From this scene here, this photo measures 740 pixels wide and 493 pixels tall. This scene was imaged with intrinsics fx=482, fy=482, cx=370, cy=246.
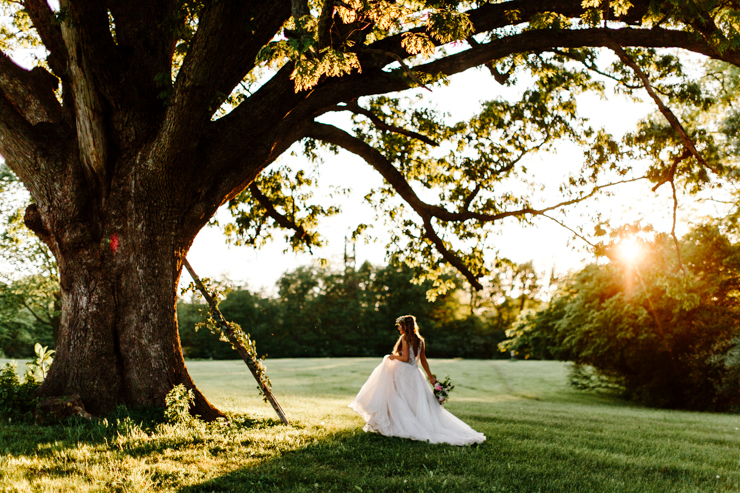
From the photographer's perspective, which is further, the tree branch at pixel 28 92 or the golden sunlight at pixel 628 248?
the golden sunlight at pixel 628 248

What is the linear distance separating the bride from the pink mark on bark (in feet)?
15.5

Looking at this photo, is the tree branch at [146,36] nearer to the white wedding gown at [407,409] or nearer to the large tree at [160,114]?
the large tree at [160,114]

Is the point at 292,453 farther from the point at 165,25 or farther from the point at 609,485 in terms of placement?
the point at 165,25

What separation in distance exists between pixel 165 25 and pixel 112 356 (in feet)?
18.5

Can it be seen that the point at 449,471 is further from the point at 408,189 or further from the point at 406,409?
the point at 408,189

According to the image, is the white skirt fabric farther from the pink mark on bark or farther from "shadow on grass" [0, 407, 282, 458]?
the pink mark on bark

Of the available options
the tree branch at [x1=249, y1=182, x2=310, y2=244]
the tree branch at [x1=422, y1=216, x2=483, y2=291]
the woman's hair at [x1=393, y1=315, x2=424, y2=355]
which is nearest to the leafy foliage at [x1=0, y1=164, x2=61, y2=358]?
the tree branch at [x1=249, y1=182, x2=310, y2=244]

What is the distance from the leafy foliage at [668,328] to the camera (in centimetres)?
1880

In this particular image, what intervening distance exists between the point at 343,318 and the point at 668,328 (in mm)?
42977

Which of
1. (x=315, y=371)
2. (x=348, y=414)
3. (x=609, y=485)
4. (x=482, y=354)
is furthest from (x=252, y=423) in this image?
(x=482, y=354)

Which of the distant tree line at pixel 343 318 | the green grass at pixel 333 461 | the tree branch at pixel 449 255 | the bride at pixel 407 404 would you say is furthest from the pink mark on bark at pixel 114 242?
the distant tree line at pixel 343 318

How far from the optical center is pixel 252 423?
26.4 ft

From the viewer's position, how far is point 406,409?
8.21m

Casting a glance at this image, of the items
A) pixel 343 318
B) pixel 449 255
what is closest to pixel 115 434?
pixel 449 255
